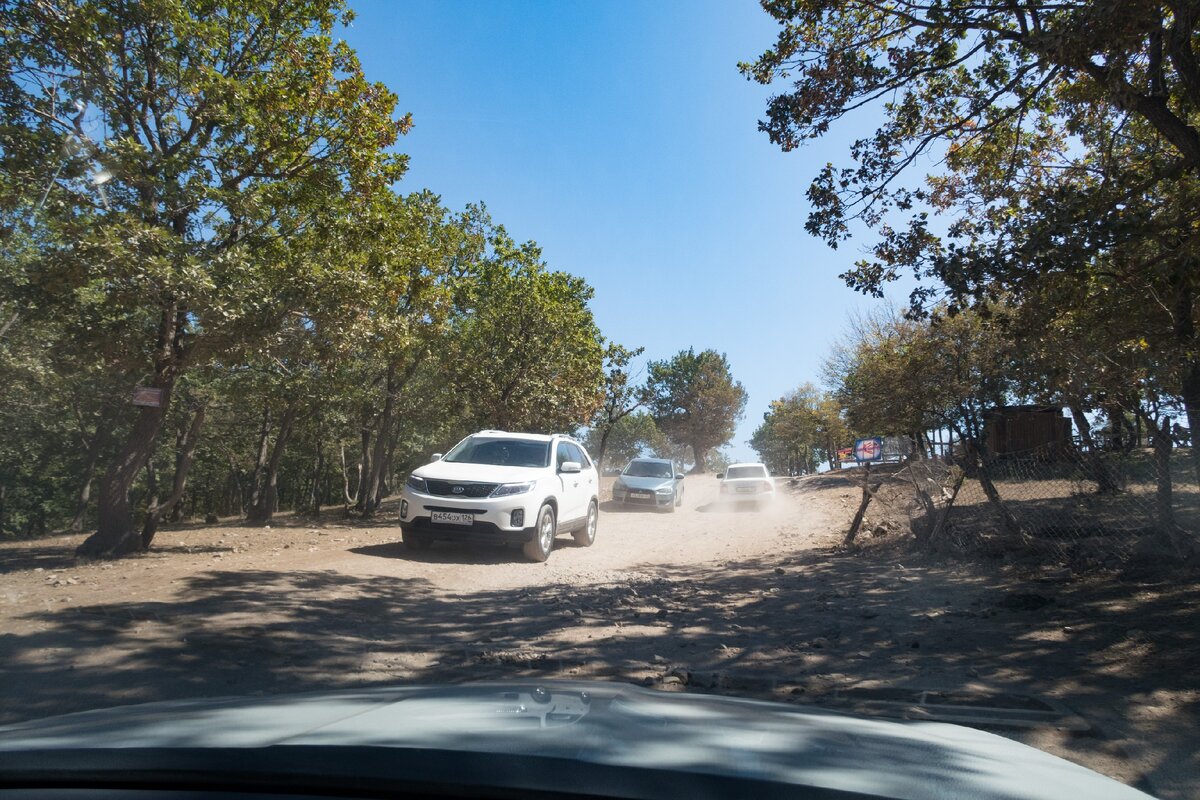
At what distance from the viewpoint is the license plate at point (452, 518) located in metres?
10.3

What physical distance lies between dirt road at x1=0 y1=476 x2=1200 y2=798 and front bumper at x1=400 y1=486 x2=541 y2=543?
457 millimetres

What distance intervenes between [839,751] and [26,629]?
6.67 meters

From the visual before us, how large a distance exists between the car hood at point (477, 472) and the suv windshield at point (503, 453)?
32 cm

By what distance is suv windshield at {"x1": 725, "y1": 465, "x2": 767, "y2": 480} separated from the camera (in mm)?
23812

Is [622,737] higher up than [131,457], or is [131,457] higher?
[131,457]

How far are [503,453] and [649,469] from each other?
1269 centimetres

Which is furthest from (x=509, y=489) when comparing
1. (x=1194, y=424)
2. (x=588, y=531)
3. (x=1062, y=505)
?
(x=1194, y=424)

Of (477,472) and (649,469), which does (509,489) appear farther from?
(649,469)

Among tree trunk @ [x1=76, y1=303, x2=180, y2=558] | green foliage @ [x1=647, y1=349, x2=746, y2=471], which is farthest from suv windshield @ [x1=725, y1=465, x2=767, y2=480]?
green foliage @ [x1=647, y1=349, x2=746, y2=471]

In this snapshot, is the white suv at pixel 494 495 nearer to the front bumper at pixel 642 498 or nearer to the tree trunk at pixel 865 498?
the tree trunk at pixel 865 498

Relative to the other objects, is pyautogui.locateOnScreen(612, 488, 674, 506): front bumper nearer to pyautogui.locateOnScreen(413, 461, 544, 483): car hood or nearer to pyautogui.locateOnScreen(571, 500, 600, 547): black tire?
pyautogui.locateOnScreen(571, 500, 600, 547): black tire

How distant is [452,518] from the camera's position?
10.3 m

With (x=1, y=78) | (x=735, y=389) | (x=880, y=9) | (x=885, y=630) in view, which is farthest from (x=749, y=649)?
(x=735, y=389)

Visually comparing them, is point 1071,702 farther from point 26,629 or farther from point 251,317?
point 251,317
